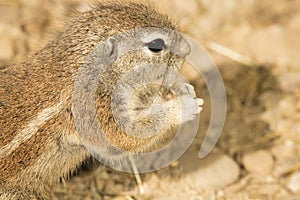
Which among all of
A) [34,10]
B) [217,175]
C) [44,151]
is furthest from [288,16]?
[44,151]

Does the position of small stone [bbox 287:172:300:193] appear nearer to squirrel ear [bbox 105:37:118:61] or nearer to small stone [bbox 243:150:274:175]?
small stone [bbox 243:150:274:175]

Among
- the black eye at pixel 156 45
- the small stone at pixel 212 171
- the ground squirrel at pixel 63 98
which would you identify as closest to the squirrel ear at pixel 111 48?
the ground squirrel at pixel 63 98

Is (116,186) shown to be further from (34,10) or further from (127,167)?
(34,10)

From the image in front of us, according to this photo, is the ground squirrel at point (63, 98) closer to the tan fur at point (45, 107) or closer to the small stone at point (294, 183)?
the tan fur at point (45, 107)

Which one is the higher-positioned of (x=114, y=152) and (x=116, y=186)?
(x=114, y=152)

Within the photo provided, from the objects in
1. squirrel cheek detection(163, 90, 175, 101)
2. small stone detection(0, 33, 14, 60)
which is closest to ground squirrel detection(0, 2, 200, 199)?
squirrel cheek detection(163, 90, 175, 101)

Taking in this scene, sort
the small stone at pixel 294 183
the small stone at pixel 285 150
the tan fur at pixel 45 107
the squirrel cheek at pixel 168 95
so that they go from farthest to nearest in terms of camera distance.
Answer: the small stone at pixel 285 150 < the small stone at pixel 294 183 < the squirrel cheek at pixel 168 95 < the tan fur at pixel 45 107
